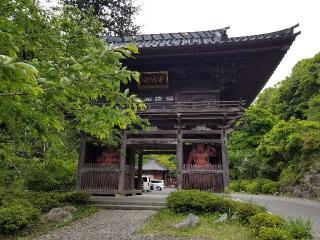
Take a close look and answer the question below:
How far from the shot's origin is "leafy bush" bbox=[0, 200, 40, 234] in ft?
31.5

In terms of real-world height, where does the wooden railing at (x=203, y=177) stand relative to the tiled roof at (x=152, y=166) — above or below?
below

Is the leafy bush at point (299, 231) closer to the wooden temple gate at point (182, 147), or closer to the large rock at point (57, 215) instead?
the wooden temple gate at point (182, 147)

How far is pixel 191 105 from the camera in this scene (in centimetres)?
1608

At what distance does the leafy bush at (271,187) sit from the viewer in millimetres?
29188

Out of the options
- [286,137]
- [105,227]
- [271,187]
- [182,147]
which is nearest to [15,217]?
[105,227]

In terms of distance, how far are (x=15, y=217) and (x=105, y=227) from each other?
8.80 feet

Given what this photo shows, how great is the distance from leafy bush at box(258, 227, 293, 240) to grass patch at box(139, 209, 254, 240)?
74 centimetres

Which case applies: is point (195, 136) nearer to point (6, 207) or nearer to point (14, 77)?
point (6, 207)

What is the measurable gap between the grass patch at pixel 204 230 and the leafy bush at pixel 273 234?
0.74 meters

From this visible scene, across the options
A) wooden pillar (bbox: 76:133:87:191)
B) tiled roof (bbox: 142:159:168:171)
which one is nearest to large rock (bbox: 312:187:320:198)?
wooden pillar (bbox: 76:133:87:191)

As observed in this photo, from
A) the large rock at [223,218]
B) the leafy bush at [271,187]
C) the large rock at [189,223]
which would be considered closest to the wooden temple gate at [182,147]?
the large rock at [223,218]

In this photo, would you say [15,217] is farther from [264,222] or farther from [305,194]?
[305,194]

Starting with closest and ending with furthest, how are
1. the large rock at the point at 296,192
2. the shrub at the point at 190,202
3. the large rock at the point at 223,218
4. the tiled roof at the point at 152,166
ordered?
the large rock at the point at 223,218, the shrub at the point at 190,202, the large rock at the point at 296,192, the tiled roof at the point at 152,166

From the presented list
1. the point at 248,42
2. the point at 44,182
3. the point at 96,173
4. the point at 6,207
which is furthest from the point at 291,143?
the point at 6,207
